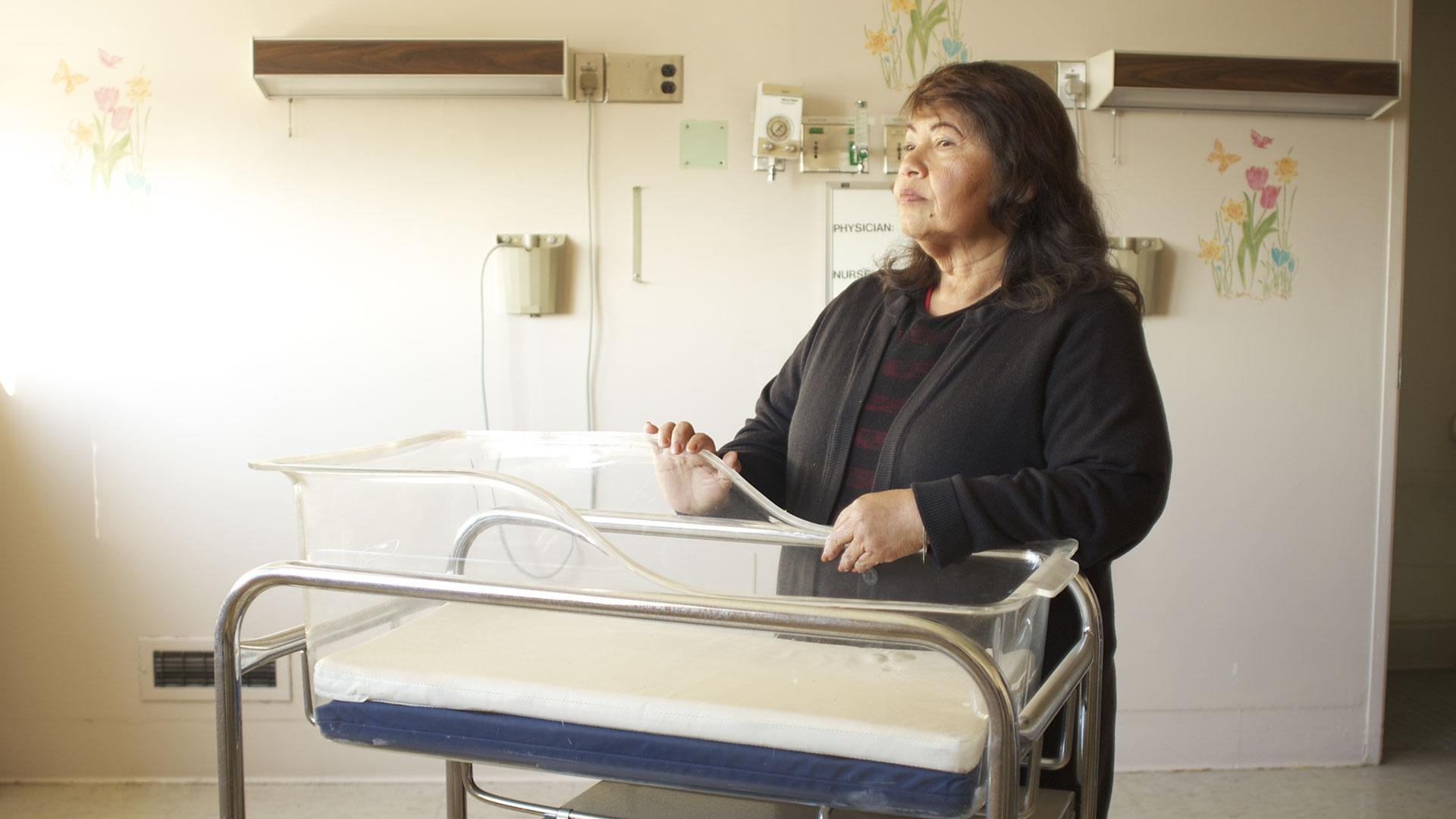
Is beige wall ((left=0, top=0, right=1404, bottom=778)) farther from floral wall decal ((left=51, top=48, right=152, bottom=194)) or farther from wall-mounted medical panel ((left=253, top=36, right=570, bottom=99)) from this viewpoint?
wall-mounted medical panel ((left=253, top=36, right=570, bottom=99))

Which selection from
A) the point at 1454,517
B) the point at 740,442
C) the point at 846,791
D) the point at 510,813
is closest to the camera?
the point at 846,791

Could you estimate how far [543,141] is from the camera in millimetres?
2729

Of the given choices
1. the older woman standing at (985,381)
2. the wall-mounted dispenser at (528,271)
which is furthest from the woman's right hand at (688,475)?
the wall-mounted dispenser at (528,271)

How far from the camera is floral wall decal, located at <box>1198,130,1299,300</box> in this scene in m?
2.83

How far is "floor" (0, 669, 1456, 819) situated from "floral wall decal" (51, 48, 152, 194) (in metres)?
1.47

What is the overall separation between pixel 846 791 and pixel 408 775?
2222mm

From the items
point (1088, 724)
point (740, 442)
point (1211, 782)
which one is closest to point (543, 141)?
point (740, 442)

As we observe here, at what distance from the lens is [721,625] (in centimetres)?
88

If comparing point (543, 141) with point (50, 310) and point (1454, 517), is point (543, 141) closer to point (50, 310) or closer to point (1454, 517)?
point (50, 310)

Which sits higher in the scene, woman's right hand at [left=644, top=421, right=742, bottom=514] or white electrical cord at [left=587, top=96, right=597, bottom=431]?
white electrical cord at [left=587, top=96, right=597, bottom=431]

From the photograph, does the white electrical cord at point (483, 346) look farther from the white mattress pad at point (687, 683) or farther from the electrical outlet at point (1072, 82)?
the white mattress pad at point (687, 683)

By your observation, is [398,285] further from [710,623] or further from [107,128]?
[710,623]

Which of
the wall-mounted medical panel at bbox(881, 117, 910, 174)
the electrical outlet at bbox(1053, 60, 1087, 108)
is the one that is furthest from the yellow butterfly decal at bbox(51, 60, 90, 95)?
the electrical outlet at bbox(1053, 60, 1087, 108)

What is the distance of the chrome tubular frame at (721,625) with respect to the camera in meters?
0.84
